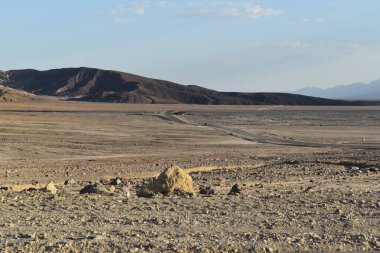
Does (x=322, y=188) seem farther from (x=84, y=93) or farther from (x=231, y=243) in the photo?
(x=84, y=93)

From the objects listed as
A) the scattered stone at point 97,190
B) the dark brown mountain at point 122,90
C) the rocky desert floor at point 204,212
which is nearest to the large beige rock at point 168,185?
the rocky desert floor at point 204,212

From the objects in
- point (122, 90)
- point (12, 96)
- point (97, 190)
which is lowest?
point (97, 190)

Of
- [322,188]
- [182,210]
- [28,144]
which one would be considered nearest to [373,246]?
[182,210]

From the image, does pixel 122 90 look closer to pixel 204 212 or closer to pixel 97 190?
pixel 97 190

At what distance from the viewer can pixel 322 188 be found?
13.1m

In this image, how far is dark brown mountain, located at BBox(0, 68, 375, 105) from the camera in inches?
5531

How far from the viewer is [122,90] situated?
153m

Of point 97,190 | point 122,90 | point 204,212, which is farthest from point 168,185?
point 122,90

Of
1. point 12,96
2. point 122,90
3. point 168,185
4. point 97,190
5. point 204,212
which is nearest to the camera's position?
point 204,212

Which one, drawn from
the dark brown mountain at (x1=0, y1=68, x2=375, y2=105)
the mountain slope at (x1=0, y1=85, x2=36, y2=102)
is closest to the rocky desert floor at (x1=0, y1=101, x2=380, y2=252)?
the mountain slope at (x1=0, y1=85, x2=36, y2=102)

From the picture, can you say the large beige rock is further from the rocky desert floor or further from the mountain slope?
the mountain slope

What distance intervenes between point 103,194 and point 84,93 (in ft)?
479

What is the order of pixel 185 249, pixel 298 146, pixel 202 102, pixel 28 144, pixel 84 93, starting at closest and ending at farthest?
pixel 185 249 → pixel 28 144 → pixel 298 146 → pixel 202 102 → pixel 84 93

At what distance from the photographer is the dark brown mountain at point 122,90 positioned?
140 meters
